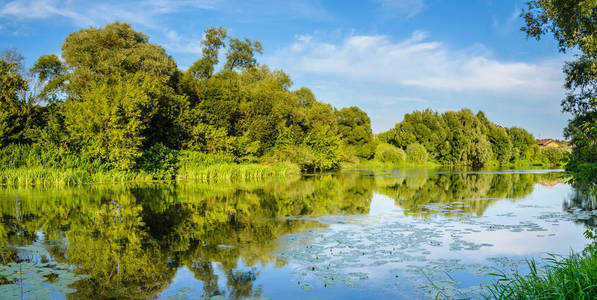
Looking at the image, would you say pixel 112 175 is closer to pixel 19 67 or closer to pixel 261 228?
pixel 19 67

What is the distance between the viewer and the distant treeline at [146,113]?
2678 centimetres

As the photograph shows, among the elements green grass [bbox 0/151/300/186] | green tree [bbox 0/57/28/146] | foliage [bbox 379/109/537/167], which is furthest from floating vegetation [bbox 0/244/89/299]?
foliage [bbox 379/109/537/167]

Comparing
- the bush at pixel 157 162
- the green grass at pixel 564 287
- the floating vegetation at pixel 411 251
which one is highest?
the bush at pixel 157 162

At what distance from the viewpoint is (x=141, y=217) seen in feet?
42.9

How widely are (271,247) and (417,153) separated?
60.6m

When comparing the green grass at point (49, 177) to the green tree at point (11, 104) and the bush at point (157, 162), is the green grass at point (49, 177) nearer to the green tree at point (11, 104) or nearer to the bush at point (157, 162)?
the bush at point (157, 162)

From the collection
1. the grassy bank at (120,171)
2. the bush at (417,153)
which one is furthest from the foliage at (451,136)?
the grassy bank at (120,171)

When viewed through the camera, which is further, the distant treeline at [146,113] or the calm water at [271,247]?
the distant treeline at [146,113]

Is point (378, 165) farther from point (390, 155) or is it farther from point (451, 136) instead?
point (451, 136)

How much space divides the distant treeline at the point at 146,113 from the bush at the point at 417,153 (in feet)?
41.5

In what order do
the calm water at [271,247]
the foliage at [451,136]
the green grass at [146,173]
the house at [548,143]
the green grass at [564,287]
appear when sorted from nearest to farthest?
the green grass at [564,287]
the calm water at [271,247]
the green grass at [146,173]
the foliage at [451,136]
the house at [548,143]

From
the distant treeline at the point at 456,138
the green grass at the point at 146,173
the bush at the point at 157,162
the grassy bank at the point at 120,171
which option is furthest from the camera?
the distant treeline at the point at 456,138

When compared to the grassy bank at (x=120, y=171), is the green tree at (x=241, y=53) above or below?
above

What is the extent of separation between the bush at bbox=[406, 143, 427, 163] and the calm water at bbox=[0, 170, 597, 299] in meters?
50.1
